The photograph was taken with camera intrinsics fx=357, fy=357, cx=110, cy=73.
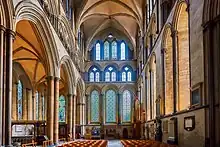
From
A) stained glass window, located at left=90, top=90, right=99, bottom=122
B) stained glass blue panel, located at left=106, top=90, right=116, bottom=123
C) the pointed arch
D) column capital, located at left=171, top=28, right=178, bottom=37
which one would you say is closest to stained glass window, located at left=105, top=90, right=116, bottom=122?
stained glass blue panel, located at left=106, top=90, right=116, bottom=123

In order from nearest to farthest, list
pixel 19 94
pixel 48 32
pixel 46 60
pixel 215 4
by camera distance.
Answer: pixel 215 4 < pixel 48 32 < pixel 46 60 < pixel 19 94

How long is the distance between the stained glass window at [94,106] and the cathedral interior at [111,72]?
4.9 inches

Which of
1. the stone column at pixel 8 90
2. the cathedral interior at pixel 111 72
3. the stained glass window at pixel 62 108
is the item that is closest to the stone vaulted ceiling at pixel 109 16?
the cathedral interior at pixel 111 72

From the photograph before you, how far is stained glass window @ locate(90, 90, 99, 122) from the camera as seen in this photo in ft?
145

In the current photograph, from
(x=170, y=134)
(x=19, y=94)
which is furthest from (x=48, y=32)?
(x=19, y=94)

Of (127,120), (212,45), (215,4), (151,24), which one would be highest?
(151,24)

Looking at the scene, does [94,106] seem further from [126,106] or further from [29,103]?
[29,103]

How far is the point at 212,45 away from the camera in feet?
40.1

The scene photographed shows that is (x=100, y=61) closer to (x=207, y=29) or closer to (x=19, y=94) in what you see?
(x=19, y=94)

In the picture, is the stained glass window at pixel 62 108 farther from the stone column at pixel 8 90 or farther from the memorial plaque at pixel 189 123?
the stone column at pixel 8 90

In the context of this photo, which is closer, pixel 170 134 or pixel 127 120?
pixel 170 134

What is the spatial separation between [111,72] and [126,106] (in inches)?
184

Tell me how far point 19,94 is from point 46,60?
12454mm

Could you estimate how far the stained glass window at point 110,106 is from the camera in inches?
1746
